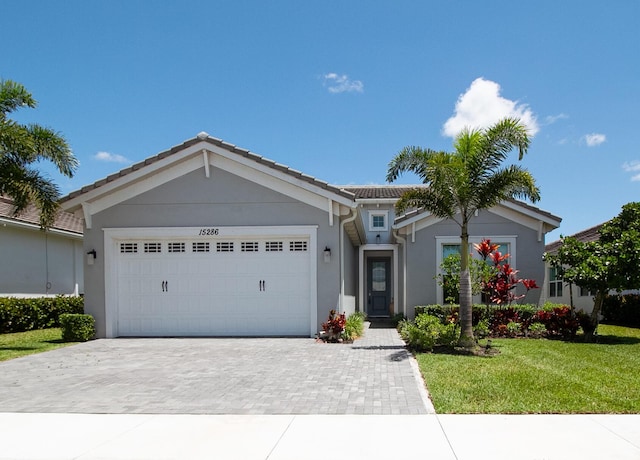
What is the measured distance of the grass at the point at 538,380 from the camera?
20.9 feet

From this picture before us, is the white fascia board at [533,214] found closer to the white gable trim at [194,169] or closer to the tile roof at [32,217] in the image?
the white gable trim at [194,169]

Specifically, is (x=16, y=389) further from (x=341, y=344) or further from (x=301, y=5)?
(x=301, y=5)

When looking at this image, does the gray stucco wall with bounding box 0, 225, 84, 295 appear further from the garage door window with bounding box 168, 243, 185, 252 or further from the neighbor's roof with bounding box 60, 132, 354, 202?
the garage door window with bounding box 168, 243, 185, 252

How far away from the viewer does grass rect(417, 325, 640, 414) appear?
20.9 ft

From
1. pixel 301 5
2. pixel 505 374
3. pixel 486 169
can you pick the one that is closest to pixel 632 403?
pixel 505 374

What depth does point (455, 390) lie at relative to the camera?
716cm

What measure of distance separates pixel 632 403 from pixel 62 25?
45.6ft

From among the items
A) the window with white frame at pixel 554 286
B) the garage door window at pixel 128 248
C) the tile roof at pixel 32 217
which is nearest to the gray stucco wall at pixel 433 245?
the window with white frame at pixel 554 286

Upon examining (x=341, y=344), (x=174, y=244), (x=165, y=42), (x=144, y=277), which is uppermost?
(x=165, y=42)

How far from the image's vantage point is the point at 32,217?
1831 centimetres

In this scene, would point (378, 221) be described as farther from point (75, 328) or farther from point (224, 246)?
point (75, 328)

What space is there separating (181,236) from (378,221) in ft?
41.0

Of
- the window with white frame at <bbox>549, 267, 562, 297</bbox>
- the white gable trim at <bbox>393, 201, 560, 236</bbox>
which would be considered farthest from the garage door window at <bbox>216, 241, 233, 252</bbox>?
the window with white frame at <bbox>549, 267, 562, 297</bbox>

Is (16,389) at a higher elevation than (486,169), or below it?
below
